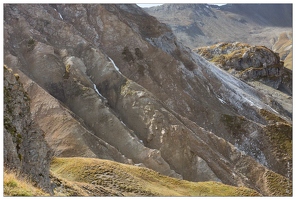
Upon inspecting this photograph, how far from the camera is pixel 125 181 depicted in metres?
36.1

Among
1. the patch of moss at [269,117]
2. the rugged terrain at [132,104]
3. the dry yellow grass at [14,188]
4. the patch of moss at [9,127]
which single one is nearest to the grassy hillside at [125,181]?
the rugged terrain at [132,104]

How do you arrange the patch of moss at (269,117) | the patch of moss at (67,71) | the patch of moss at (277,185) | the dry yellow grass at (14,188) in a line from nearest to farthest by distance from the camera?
the dry yellow grass at (14,188) < the patch of moss at (277,185) < the patch of moss at (67,71) < the patch of moss at (269,117)

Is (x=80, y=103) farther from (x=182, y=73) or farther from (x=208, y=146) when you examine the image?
(x=182, y=73)

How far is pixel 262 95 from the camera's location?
385 ft

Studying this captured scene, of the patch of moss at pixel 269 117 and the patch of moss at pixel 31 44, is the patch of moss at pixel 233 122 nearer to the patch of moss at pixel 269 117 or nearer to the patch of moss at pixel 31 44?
the patch of moss at pixel 269 117

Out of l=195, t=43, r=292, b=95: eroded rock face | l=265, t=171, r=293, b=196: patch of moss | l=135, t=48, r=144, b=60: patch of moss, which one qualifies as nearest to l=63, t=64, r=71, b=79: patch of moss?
l=135, t=48, r=144, b=60: patch of moss

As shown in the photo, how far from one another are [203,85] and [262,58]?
3055 inches

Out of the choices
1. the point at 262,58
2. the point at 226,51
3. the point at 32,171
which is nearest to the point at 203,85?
the point at 32,171

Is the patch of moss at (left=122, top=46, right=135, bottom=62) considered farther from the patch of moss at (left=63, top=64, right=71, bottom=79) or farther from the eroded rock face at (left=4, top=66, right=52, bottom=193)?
the eroded rock face at (left=4, top=66, right=52, bottom=193)

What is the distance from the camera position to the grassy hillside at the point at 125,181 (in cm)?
3472

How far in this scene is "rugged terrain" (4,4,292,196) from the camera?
183 ft

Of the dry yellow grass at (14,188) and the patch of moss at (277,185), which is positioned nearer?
the dry yellow grass at (14,188)

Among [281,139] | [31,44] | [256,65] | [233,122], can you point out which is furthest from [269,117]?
[256,65]

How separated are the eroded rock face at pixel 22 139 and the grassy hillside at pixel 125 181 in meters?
6.15
